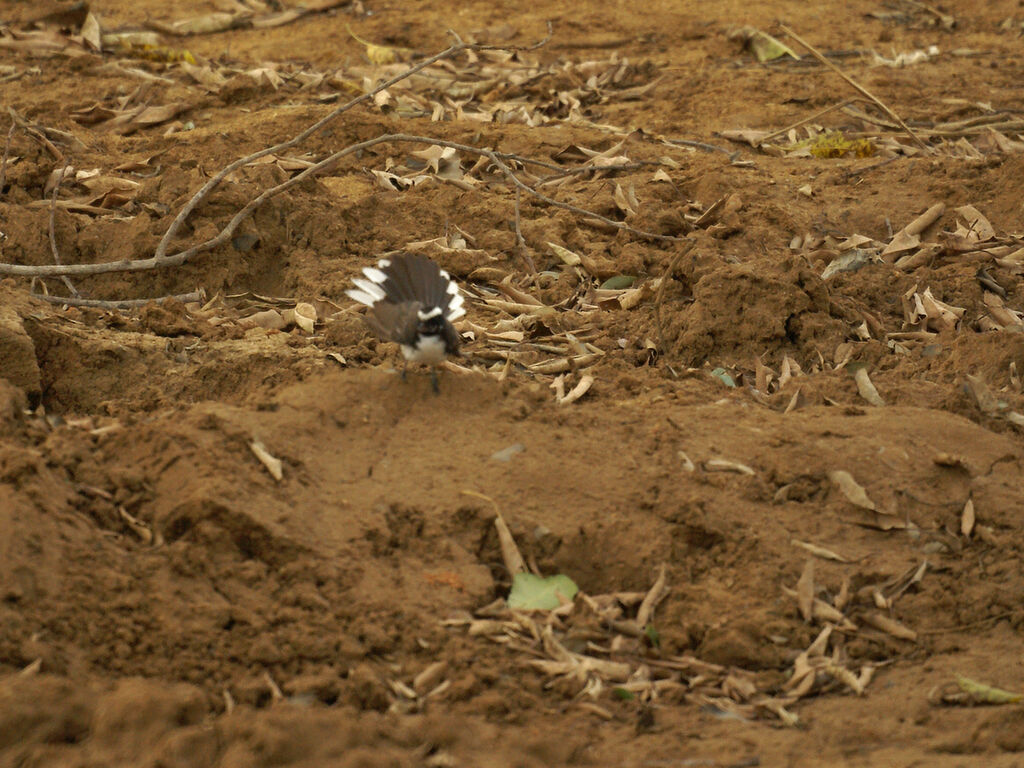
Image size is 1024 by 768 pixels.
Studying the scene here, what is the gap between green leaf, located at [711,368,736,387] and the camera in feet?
17.0

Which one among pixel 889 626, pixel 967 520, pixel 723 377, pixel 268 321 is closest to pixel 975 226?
pixel 723 377

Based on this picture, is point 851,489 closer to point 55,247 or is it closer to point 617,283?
point 617,283

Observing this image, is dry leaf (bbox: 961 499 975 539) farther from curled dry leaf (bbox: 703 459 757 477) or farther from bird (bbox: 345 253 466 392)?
bird (bbox: 345 253 466 392)

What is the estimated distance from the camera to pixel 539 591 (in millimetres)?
3701

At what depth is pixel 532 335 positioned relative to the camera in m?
5.61

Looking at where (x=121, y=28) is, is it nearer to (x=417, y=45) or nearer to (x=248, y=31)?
(x=248, y=31)

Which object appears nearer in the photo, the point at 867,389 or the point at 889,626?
the point at 889,626

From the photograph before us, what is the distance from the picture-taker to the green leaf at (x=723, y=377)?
17.0 ft

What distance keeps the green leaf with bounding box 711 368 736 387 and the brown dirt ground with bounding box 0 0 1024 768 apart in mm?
78

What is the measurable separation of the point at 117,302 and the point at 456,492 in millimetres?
2523

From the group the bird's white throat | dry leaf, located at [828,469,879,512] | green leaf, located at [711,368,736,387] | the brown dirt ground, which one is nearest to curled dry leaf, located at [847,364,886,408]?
A: the brown dirt ground

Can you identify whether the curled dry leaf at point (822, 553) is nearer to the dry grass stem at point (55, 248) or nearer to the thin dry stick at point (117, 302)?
the thin dry stick at point (117, 302)

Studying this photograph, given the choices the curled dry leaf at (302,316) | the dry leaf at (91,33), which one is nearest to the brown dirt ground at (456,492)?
the curled dry leaf at (302,316)

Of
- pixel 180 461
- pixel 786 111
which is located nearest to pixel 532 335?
pixel 180 461
